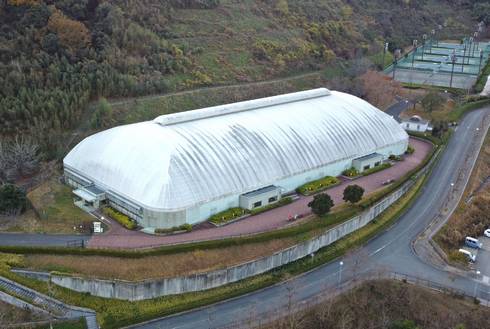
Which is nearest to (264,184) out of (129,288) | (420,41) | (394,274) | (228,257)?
(228,257)

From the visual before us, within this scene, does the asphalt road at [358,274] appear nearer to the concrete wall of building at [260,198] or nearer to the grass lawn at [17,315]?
the grass lawn at [17,315]

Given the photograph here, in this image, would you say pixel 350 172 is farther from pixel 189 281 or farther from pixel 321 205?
pixel 189 281

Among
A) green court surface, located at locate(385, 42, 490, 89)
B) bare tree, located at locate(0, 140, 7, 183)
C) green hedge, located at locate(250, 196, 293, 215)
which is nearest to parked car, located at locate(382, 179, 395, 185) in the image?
green hedge, located at locate(250, 196, 293, 215)

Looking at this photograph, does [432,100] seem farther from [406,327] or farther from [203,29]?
[406,327]

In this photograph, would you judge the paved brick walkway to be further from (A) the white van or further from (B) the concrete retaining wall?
(A) the white van

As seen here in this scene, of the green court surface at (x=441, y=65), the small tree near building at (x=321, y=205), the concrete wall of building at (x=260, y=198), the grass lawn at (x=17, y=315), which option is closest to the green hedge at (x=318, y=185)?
the concrete wall of building at (x=260, y=198)
